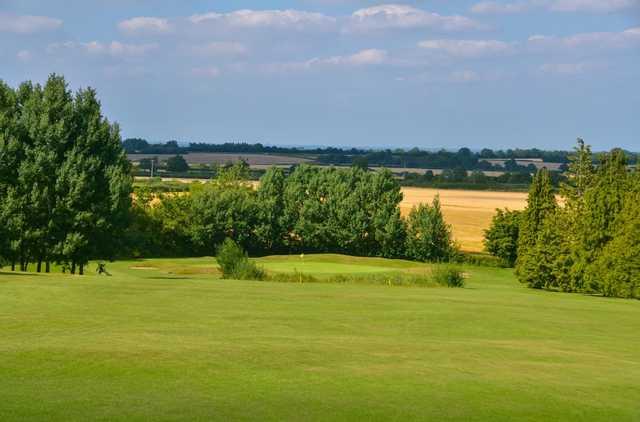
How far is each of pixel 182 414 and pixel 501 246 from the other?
267ft

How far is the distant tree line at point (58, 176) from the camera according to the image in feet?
172

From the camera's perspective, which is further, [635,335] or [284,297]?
[284,297]

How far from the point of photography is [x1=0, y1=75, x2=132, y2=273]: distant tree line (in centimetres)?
5244

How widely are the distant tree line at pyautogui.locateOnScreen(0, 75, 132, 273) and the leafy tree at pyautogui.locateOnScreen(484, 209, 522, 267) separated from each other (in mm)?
48688

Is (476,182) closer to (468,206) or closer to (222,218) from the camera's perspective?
(468,206)

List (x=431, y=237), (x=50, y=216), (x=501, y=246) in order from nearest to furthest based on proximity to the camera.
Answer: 1. (x=50, y=216)
2. (x=501, y=246)
3. (x=431, y=237)

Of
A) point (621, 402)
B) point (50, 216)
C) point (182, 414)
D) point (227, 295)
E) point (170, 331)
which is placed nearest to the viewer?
point (182, 414)

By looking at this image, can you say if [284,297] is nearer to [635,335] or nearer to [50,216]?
[635,335]

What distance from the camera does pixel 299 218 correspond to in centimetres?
10638

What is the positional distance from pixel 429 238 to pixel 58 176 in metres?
54.7

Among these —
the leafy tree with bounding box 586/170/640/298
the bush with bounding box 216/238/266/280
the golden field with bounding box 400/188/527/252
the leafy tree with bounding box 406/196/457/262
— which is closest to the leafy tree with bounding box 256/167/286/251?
the leafy tree with bounding box 406/196/457/262

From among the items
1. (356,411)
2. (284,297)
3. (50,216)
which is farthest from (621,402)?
(50,216)

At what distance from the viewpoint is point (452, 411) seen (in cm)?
1669

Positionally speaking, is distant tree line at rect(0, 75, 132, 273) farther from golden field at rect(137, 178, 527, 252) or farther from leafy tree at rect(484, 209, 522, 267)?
golden field at rect(137, 178, 527, 252)
